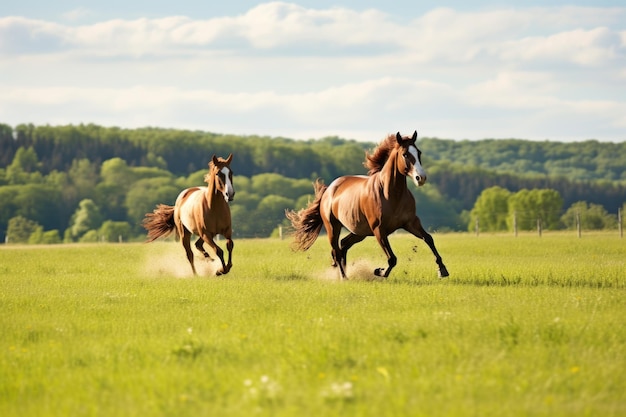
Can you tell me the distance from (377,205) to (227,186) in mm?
3323

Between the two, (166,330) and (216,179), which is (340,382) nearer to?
(166,330)

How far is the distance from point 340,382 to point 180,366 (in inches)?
72.9

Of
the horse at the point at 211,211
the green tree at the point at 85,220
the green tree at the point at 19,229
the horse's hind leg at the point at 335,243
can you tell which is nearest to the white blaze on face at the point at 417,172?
the horse's hind leg at the point at 335,243

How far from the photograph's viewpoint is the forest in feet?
371

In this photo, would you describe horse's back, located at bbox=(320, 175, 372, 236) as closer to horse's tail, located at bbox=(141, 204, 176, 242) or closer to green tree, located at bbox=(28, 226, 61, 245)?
horse's tail, located at bbox=(141, 204, 176, 242)

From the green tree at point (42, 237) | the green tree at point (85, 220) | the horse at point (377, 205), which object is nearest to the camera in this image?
the horse at point (377, 205)

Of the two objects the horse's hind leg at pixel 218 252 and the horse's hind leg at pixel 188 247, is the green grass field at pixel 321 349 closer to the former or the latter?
the horse's hind leg at pixel 218 252

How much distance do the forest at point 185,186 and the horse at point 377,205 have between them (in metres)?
64.6

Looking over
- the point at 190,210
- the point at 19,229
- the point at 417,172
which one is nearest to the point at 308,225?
the point at 190,210

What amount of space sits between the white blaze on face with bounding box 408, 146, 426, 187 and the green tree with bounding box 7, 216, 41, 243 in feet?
307

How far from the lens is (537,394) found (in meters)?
8.19

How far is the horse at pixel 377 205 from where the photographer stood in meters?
17.6

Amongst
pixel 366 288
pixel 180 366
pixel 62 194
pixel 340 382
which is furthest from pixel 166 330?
pixel 62 194

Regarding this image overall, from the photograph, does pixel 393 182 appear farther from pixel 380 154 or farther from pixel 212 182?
pixel 212 182
